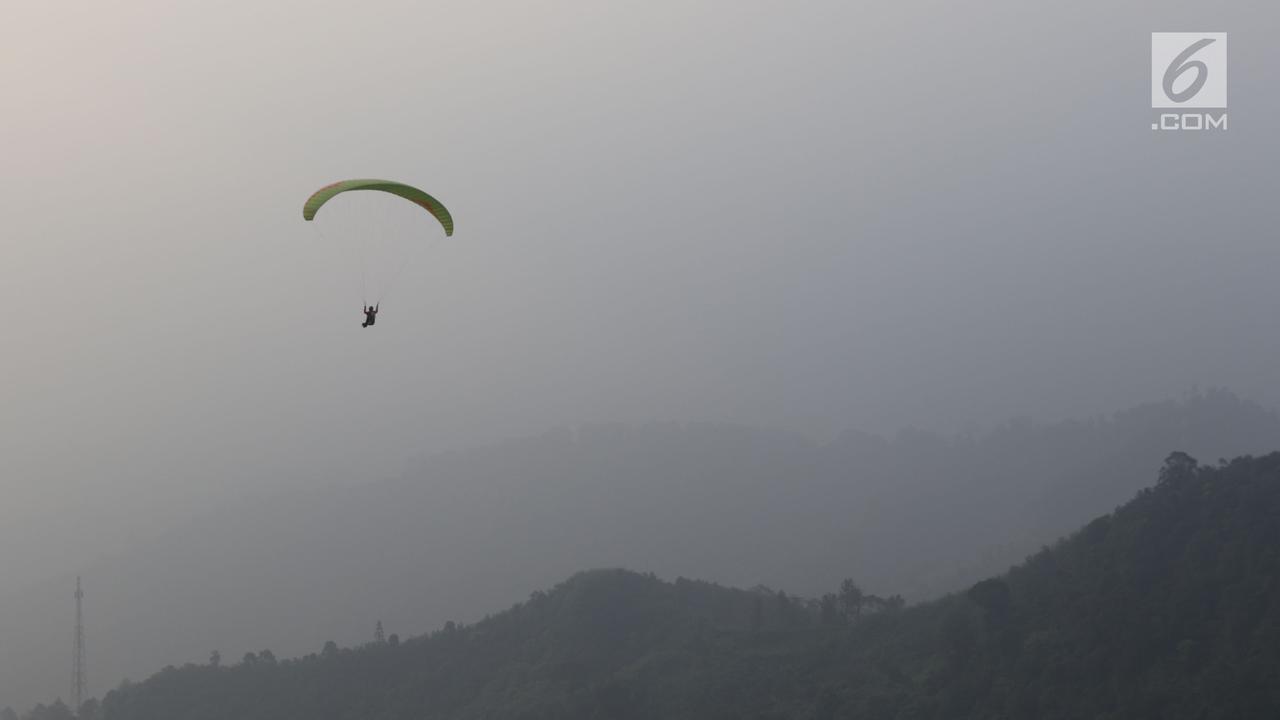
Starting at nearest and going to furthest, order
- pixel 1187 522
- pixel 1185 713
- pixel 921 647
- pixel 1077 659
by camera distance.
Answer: pixel 1185 713, pixel 1077 659, pixel 1187 522, pixel 921 647

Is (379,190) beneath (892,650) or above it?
above

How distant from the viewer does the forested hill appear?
304 feet

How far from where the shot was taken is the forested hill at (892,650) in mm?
92625

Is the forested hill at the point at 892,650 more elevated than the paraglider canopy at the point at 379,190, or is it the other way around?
the paraglider canopy at the point at 379,190

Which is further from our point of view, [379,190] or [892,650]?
[892,650]

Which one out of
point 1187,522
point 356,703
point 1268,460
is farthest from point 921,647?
point 356,703

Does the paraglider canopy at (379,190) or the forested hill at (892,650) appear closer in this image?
the paraglider canopy at (379,190)

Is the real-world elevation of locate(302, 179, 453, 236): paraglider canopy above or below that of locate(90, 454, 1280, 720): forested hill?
above

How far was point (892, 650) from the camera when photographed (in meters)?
118

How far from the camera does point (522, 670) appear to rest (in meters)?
143

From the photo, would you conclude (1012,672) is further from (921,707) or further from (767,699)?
(767,699)

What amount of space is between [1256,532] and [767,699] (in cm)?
4679

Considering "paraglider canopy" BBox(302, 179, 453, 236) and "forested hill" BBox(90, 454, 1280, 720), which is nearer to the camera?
"paraglider canopy" BBox(302, 179, 453, 236)

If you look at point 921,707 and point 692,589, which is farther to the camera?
point 692,589
